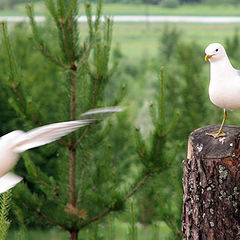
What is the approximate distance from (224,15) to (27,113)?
16.1 m

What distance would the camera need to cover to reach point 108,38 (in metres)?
3.06

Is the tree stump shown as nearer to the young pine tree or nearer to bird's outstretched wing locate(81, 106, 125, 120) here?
bird's outstretched wing locate(81, 106, 125, 120)

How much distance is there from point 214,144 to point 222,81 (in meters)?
0.29

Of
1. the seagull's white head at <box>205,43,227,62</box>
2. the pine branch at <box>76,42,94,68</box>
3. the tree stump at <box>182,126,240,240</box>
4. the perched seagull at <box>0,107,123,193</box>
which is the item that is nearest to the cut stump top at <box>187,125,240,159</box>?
the tree stump at <box>182,126,240,240</box>

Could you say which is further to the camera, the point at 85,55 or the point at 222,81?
the point at 85,55

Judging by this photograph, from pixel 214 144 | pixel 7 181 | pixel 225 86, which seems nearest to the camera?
pixel 7 181

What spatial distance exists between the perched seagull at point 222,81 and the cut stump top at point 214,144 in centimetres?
17

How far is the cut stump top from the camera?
75.3 inches

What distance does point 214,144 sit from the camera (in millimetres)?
1975

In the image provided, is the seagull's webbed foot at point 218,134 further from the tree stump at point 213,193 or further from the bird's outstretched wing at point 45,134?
the bird's outstretched wing at point 45,134

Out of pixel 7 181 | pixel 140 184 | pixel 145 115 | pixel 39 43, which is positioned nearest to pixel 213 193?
pixel 7 181

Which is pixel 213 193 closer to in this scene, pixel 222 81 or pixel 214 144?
pixel 214 144

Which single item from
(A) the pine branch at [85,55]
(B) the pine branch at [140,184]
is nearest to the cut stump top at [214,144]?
(B) the pine branch at [140,184]

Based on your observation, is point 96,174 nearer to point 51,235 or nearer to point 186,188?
point 186,188
